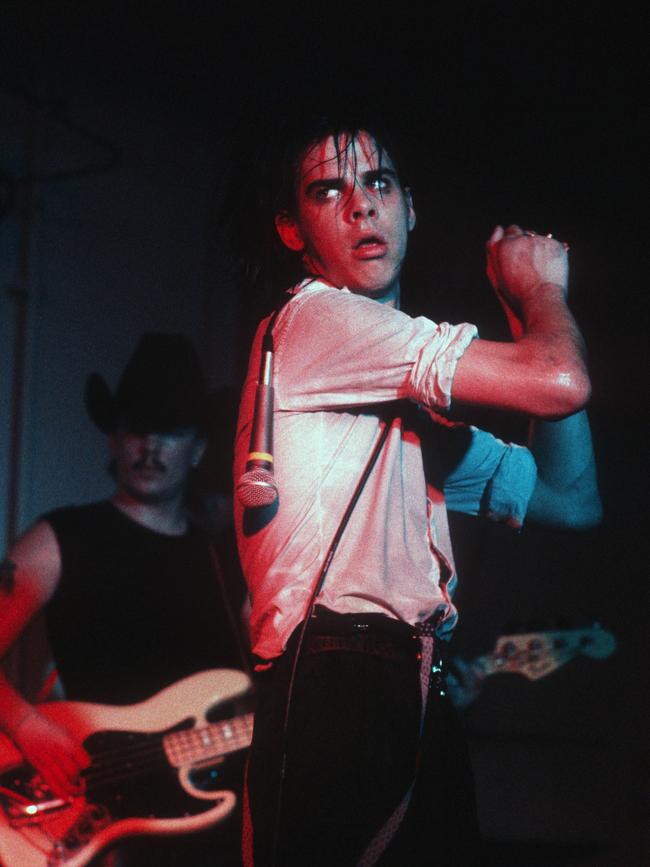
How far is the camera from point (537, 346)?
4.12ft

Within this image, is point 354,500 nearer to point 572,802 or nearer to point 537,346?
point 537,346

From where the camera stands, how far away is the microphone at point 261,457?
131 centimetres

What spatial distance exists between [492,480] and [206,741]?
5.81 feet

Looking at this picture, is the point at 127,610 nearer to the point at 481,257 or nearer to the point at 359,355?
the point at 481,257

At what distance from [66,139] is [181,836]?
9.30ft

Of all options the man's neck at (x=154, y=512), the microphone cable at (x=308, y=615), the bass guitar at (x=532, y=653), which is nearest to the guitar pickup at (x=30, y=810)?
the man's neck at (x=154, y=512)

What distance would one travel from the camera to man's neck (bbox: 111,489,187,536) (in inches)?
137

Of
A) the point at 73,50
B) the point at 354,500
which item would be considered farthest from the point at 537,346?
the point at 73,50

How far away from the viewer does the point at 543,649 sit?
114 inches

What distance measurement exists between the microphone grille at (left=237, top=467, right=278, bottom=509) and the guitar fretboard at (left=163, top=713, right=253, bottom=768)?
6.27 feet

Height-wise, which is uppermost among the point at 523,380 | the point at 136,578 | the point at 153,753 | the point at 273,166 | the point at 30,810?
the point at 273,166

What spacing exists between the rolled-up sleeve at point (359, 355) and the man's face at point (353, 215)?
15 centimetres

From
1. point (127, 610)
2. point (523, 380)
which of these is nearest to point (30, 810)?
point (127, 610)

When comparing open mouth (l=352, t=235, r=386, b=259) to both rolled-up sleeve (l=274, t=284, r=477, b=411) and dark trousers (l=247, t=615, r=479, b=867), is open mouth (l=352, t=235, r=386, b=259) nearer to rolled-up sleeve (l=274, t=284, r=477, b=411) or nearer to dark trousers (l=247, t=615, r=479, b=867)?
rolled-up sleeve (l=274, t=284, r=477, b=411)
